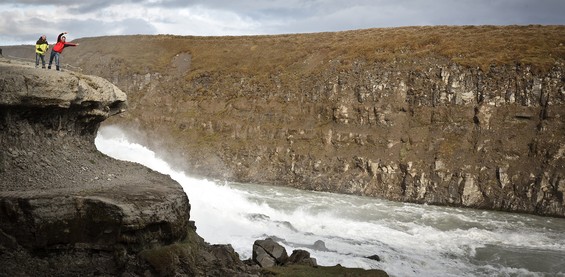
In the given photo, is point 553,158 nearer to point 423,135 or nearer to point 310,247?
point 423,135

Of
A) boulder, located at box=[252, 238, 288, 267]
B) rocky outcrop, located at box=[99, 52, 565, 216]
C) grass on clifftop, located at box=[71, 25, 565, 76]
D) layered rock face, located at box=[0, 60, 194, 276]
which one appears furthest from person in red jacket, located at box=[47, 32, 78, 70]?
grass on clifftop, located at box=[71, 25, 565, 76]

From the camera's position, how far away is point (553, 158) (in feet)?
112

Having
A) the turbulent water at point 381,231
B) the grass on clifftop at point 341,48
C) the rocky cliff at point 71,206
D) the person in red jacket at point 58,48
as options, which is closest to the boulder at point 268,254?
the rocky cliff at point 71,206

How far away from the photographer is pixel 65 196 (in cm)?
1176

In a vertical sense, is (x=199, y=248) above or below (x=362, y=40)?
below

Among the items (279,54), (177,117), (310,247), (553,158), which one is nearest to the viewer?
(310,247)

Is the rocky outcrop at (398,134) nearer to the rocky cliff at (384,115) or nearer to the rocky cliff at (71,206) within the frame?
the rocky cliff at (384,115)

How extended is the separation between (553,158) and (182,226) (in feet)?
95.8

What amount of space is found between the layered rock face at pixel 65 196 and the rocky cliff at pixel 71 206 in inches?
0.9

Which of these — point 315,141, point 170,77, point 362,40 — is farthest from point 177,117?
point 362,40

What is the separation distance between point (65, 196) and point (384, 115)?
32.2m

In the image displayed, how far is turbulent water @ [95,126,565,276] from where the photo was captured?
19672mm

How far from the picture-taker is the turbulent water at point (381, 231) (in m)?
19.7

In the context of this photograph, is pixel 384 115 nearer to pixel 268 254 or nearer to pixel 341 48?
pixel 341 48
